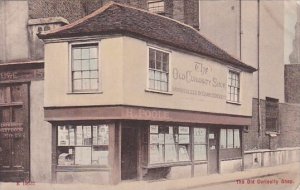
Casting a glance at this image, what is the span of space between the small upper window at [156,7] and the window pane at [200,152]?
1.40 m

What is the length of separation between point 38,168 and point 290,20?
8.60 ft

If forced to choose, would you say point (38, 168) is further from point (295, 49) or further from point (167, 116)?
point (295, 49)

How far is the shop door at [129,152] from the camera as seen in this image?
4276mm

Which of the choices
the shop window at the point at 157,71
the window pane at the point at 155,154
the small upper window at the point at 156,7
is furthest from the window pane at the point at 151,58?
the window pane at the point at 155,154

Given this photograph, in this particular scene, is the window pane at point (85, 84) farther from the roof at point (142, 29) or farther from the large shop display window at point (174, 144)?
the large shop display window at point (174, 144)

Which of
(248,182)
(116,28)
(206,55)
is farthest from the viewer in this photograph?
(206,55)

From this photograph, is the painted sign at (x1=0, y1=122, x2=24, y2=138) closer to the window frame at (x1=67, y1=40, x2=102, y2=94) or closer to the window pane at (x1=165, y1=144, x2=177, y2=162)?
the window frame at (x1=67, y1=40, x2=102, y2=94)

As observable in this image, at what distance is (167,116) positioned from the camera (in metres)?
4.56

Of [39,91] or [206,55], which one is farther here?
[206,55]

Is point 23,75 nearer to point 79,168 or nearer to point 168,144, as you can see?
point 79,168

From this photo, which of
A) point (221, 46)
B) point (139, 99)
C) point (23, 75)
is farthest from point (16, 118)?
point (221, 46)

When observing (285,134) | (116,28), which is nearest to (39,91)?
(116,28)

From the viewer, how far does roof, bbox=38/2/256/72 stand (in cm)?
403

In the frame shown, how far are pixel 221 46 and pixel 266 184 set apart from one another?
137cm
